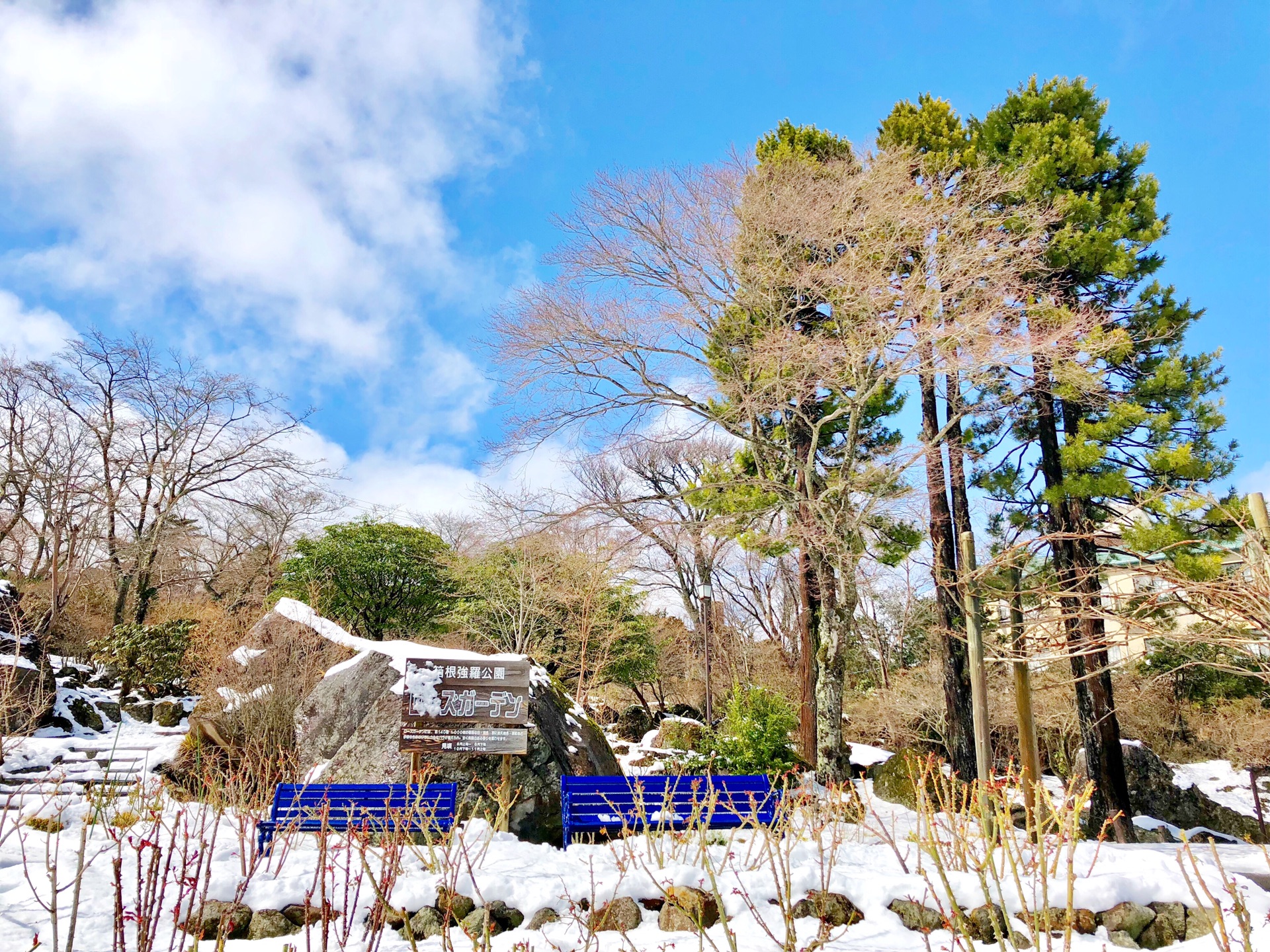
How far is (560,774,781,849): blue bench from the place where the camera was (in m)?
6.31

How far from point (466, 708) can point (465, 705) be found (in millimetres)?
29

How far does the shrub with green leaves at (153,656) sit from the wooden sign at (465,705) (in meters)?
8.57

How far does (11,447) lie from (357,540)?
287 inches

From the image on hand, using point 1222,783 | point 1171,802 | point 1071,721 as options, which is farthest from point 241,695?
point 1222,783

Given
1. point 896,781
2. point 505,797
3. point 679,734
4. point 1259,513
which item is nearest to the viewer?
point 1259,513

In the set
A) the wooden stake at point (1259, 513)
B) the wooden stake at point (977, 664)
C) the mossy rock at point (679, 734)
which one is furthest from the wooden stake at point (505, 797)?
the mossy rock at point (679, 734)

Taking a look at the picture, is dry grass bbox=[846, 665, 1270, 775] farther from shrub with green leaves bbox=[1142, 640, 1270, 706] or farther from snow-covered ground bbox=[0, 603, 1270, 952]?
snow-covered ground bbox=[0, 603, 1270, 952]

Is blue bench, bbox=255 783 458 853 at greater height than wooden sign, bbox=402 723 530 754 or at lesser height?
lesser

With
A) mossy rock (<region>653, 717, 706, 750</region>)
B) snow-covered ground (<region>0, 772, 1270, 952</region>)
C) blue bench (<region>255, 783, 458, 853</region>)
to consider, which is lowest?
snow-covered ground (<region>0, 772, 1270, 952</region>)

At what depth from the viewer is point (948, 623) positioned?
1349 centimetres

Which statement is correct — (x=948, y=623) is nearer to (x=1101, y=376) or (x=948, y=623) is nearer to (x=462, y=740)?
(x=1101, y=376)

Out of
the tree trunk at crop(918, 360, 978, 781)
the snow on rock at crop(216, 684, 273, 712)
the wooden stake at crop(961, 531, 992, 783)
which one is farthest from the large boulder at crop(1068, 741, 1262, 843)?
the snow on rock at crop(216, 684, 273, 712)

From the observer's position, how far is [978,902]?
188 inches

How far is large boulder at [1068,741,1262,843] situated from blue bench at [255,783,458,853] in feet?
34.5
